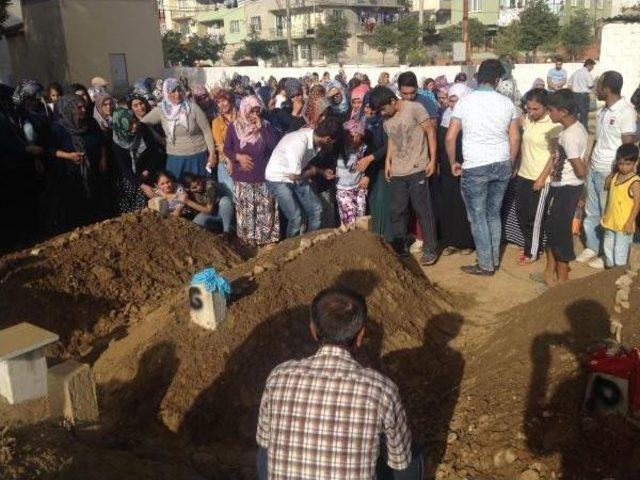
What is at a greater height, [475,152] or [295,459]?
[475,152]

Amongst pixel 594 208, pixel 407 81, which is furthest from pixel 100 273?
pixel 594 208

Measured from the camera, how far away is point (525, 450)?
3.34m

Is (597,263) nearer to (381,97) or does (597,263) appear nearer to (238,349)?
(381,97)

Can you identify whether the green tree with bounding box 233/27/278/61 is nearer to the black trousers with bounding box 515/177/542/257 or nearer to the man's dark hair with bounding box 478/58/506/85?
the black trousers with bounding box 515/177/542/257

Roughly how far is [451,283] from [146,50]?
83.2 feet

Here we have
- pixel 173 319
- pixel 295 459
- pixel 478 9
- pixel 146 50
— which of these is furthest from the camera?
pixel 478 9

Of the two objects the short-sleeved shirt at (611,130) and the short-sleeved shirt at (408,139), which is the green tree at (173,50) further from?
the short-sleeved shirt at (611,130)

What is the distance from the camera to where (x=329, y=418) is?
7.93ft

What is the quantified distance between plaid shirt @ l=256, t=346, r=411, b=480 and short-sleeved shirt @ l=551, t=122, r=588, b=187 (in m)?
3.88

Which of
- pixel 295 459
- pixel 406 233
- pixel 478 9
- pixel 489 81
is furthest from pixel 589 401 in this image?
pixel 478 9

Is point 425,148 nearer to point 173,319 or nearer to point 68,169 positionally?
point 173,319

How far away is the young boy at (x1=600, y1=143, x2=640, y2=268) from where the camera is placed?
222 inches

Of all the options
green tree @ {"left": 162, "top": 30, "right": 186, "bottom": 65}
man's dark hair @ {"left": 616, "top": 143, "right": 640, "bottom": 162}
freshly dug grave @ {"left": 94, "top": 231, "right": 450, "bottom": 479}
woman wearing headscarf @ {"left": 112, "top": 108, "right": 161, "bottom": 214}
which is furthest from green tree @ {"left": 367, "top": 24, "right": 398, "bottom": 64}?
freshly dug grave @ {"left": 94, "top": 231, "right": 450, "bottom": 479}

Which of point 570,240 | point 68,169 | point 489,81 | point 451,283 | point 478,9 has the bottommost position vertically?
point 451,283
